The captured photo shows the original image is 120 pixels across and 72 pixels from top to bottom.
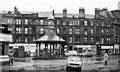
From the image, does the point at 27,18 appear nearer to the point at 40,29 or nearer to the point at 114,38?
the point at 40,29

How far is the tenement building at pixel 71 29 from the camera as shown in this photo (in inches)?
2982

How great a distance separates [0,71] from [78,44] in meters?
56.3

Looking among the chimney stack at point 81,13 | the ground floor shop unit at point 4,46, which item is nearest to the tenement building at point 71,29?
the chimney stack at point 81,13

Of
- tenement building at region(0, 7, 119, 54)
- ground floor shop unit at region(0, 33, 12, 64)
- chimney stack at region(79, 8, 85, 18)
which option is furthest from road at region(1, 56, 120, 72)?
chimney stack at region(79, 8, 85, 18)

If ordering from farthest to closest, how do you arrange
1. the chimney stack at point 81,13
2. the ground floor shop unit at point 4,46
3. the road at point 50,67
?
1. the chimney stack at point 81,13
2. the ground floor shop unit at point 4,46
3. the road at point 50,67

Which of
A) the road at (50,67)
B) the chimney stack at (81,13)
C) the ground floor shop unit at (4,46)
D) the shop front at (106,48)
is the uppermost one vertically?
the chimney stack at (81,13)

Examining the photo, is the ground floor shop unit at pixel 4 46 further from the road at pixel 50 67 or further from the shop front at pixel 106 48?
the shop front at pixel 106 48

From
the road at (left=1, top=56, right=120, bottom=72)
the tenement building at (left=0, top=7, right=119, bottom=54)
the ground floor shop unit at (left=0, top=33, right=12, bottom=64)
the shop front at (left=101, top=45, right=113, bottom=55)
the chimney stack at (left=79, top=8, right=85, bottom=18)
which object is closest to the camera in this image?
the road at (left=1, top=56, right=120, bottom=72)

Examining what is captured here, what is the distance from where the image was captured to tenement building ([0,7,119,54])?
249 feet

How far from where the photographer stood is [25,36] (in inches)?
2992

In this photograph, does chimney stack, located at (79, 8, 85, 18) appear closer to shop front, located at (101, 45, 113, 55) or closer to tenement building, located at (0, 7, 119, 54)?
tenement building, located at (0, 7, 119, 54)

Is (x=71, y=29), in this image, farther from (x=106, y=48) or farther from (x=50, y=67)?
(x=50, y=67)

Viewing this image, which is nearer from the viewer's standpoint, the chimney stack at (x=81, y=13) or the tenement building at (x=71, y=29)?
the tenement building at (x=71, y=29)

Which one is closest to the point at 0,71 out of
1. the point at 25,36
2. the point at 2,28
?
the point at 2,28
